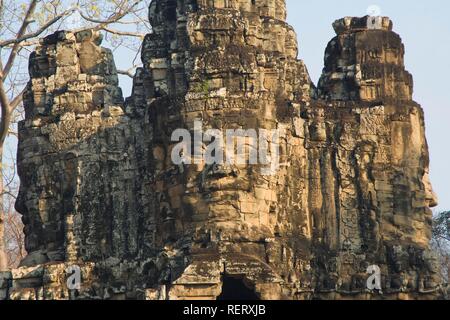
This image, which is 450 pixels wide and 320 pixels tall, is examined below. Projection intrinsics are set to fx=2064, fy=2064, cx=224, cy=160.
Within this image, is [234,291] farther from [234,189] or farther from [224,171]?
[224,171]

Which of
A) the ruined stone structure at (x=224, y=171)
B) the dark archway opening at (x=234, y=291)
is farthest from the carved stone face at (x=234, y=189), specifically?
the dark archway opening at (x=234, y=291)

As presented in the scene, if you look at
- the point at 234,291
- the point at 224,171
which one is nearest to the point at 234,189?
the point at 224,171

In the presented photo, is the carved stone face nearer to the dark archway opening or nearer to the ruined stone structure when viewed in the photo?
the ruined stone structure

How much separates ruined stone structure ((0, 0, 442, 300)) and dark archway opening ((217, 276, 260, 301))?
3.0 inches

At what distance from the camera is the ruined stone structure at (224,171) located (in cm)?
3931

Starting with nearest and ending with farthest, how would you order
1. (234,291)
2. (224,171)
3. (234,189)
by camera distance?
(224,171) → (234,189) → (234,291)

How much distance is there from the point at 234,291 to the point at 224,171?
98.2 inches

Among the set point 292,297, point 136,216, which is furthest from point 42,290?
point 292,297

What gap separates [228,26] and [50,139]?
4699 mm

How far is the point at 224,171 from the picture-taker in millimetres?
39062

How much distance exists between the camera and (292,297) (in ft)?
129

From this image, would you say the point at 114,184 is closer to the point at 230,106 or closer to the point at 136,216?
the point at 136,216

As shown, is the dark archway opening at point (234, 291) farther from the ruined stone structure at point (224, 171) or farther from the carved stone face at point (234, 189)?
the carved stone face at point (234, 189)
